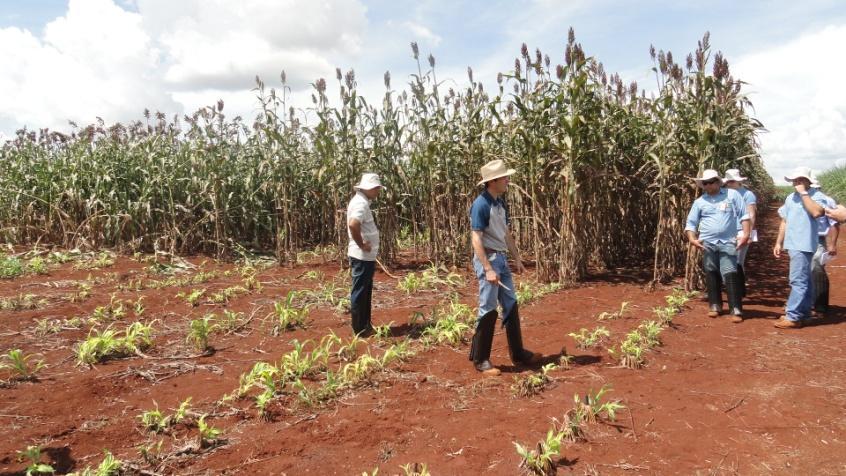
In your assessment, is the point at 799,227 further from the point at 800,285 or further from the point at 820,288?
the point at 820,288

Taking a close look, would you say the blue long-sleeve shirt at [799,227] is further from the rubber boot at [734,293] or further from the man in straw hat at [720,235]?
the rubber boot at [734,293]

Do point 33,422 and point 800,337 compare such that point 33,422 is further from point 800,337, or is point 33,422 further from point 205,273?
point 800,337

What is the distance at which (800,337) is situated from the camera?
5145mm

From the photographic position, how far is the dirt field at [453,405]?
306 cm

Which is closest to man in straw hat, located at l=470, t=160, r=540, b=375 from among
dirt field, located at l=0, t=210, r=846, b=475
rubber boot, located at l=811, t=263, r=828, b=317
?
dirt field, located at l=0, t=210, r=846, b=475

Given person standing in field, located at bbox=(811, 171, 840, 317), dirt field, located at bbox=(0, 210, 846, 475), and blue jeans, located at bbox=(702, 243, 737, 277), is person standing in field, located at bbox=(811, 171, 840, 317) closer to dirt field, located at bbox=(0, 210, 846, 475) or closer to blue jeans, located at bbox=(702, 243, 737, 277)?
dirt field, located at bbox=(0, 210, 846, 475)

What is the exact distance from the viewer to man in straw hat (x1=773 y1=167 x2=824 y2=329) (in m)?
5.33

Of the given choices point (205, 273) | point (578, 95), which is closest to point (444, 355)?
point (578, 95)

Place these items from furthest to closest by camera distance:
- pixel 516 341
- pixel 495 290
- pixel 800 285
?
pixel 800 285, pixel 516 341, pixel 495 290

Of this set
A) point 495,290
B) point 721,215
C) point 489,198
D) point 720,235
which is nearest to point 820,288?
point 720,235

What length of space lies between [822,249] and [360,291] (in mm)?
4828

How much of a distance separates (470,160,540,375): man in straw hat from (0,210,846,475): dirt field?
0.95 feet

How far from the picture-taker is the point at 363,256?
205 inches

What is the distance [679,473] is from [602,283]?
4848 mm
